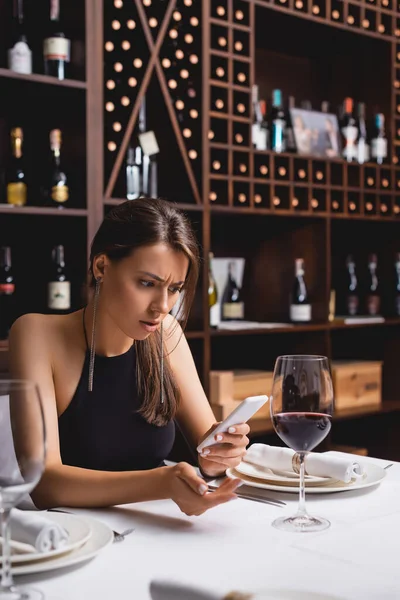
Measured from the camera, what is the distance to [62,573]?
2.80 ft

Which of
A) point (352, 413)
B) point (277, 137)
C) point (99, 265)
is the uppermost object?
point (277, 137)

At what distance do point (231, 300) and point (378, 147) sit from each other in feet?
3.07

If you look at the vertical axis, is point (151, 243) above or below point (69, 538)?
above

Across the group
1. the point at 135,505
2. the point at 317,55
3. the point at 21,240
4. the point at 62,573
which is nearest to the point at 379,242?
the point at 317,55

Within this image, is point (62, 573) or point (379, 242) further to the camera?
point (379, 242)

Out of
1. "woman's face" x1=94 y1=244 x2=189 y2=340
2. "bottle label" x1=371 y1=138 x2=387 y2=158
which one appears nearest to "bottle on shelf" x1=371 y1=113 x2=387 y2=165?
"bottle label" x1=371 y1=138 x2=387 y2=158

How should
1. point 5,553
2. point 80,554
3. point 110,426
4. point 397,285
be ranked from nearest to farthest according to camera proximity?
1. point 5,553
2. point 80,554
3. point 110,426
4. point 397,285

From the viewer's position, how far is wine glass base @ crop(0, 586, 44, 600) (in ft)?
2.48

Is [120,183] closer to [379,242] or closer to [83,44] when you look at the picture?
[83,44]

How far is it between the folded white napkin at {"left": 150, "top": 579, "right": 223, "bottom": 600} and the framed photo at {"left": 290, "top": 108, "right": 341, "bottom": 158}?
2703mm

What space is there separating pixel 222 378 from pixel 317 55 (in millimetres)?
1617

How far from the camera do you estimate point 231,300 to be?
10.5 feet

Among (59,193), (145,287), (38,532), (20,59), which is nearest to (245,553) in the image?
(38,532)

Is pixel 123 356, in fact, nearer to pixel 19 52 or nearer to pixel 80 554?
pixel 80 554
